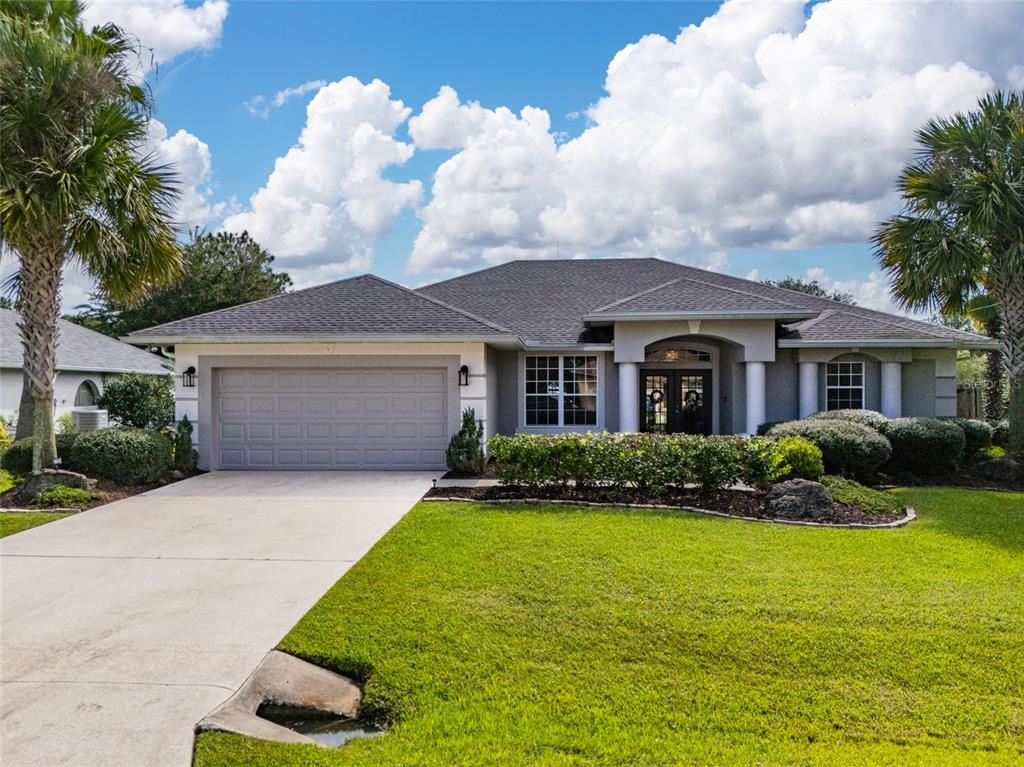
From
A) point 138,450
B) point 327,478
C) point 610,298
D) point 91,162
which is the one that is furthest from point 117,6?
point 610,298

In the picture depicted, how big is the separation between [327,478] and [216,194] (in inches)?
298

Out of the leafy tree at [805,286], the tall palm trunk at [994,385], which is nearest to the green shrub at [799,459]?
the tall palm trunk at [994,385]

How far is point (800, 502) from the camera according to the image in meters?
8.94

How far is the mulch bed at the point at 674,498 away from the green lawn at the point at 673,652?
4.85 feet

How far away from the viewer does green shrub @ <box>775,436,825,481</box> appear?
10180mm

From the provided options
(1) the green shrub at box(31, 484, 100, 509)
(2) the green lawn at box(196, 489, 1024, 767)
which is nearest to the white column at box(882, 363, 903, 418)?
(2) the green lawn at box(196, 489, 1024, 767)

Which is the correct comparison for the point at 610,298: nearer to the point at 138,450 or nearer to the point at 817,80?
the point at 817,80

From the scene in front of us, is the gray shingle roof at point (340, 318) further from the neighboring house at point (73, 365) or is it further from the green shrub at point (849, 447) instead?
the neighboring house at point (73, 365)

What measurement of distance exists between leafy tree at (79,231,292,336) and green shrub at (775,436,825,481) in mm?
29910

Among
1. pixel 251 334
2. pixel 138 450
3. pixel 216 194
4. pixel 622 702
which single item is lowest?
pixel 622 702

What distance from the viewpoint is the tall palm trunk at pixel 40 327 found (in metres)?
10.7

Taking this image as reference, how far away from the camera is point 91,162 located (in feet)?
33.7

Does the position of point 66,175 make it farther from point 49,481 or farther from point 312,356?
point 312,356

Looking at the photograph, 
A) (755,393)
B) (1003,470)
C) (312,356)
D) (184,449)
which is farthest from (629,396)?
(184,449)
